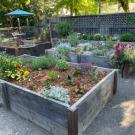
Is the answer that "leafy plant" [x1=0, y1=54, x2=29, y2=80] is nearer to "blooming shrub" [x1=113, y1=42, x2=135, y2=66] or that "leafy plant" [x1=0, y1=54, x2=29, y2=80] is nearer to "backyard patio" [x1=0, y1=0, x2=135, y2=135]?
"backyard patio" [x1=0, y1=0, x2=135, y2=135]

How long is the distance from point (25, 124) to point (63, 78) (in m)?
1.22

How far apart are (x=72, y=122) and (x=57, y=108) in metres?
0.29

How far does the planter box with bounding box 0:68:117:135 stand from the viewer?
2.60 m

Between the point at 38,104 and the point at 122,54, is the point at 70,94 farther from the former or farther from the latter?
the point at 122,54

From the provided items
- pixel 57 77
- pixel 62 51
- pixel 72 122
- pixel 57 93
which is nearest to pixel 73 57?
pixel 62 51

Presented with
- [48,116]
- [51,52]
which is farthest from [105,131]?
[51,52]

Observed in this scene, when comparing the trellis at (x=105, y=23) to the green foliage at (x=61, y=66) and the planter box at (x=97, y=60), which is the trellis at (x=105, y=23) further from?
the green foliage at (x=61, y=66)

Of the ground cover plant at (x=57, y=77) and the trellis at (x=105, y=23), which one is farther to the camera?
the trellis at (x=105, y=23)

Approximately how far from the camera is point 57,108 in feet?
8.75

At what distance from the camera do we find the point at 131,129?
2967 millimetres

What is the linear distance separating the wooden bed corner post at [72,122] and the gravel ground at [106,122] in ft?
1.30

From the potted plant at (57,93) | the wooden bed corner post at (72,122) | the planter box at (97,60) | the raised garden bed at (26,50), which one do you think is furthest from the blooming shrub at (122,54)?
the raised garden bed at (26,50)

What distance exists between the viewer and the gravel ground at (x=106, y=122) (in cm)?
297

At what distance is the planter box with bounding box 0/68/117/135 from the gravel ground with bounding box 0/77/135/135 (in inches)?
3.9
